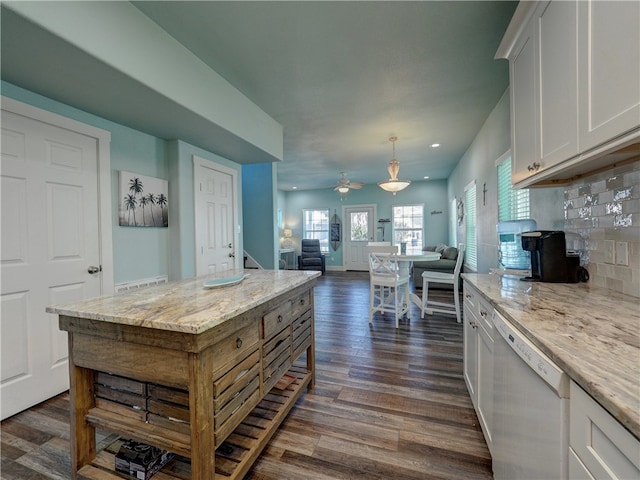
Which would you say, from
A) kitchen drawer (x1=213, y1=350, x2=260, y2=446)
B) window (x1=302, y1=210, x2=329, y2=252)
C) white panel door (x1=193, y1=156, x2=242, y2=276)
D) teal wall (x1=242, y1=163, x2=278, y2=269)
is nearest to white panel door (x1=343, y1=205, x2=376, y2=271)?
window (x1=302, y1=210, x2=329, y2=252)

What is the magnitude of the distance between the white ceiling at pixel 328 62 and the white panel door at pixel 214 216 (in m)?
0.34

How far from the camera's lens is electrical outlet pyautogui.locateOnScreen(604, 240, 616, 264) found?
1.39 m

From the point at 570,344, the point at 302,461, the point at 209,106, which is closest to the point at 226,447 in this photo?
the point at 302,461

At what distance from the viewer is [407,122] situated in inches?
146

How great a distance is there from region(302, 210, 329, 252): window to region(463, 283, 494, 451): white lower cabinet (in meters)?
7.16

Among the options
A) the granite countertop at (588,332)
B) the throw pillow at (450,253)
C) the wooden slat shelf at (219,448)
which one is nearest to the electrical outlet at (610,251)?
the granite countertop at (588,332)

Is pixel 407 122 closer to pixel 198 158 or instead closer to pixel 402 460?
pixel 198 158

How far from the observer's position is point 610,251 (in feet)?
4.63

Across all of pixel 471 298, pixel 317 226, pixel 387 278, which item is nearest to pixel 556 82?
pixel 471 298

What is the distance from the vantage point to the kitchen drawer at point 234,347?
116 centimetres

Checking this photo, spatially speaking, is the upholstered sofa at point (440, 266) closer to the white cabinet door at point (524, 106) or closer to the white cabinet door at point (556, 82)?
the white cabinet door at point (524, 106)

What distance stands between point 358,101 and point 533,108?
192 centimetres

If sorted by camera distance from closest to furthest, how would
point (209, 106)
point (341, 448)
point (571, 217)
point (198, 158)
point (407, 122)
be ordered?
1. point (341, 448)
2. point (571, 217)
3. point (209, 106)
4. point (198, 158)
5. point (407, 122)

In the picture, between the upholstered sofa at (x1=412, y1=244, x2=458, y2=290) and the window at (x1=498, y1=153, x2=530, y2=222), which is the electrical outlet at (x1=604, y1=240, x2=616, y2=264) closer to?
the window at (x1=498, y1=153, x2=530, y2=222)
